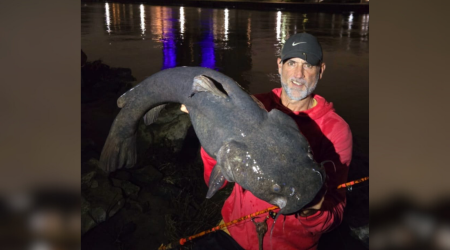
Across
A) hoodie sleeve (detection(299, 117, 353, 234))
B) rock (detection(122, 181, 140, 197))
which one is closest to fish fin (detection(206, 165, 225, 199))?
hoodie sleeve (detection(299, 117, 353, 234))

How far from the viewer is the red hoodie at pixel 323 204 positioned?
6.64ft

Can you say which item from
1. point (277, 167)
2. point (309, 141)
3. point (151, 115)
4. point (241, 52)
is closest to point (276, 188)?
point (277, 167)

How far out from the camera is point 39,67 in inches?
44.9

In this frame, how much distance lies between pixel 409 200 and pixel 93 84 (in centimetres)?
742

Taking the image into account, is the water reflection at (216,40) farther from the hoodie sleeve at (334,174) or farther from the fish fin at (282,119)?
the fish fin at (282,119)

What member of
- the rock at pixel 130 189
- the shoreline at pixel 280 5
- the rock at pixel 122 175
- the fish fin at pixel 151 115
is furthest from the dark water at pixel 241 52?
the shoreline at pixel 280 5

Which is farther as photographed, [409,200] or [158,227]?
[158,227]

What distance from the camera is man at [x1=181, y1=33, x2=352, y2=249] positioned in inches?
81.7

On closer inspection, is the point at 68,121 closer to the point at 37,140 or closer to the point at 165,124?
the point at 37,140

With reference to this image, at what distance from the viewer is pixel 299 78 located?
2.21 m

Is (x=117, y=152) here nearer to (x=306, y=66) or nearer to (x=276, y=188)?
(x=276, y=188)

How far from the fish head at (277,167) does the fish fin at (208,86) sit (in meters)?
0.31

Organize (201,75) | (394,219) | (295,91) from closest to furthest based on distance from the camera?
(394,219) < (201,75) < (295,91)

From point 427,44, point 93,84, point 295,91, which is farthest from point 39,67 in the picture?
point 93,84
